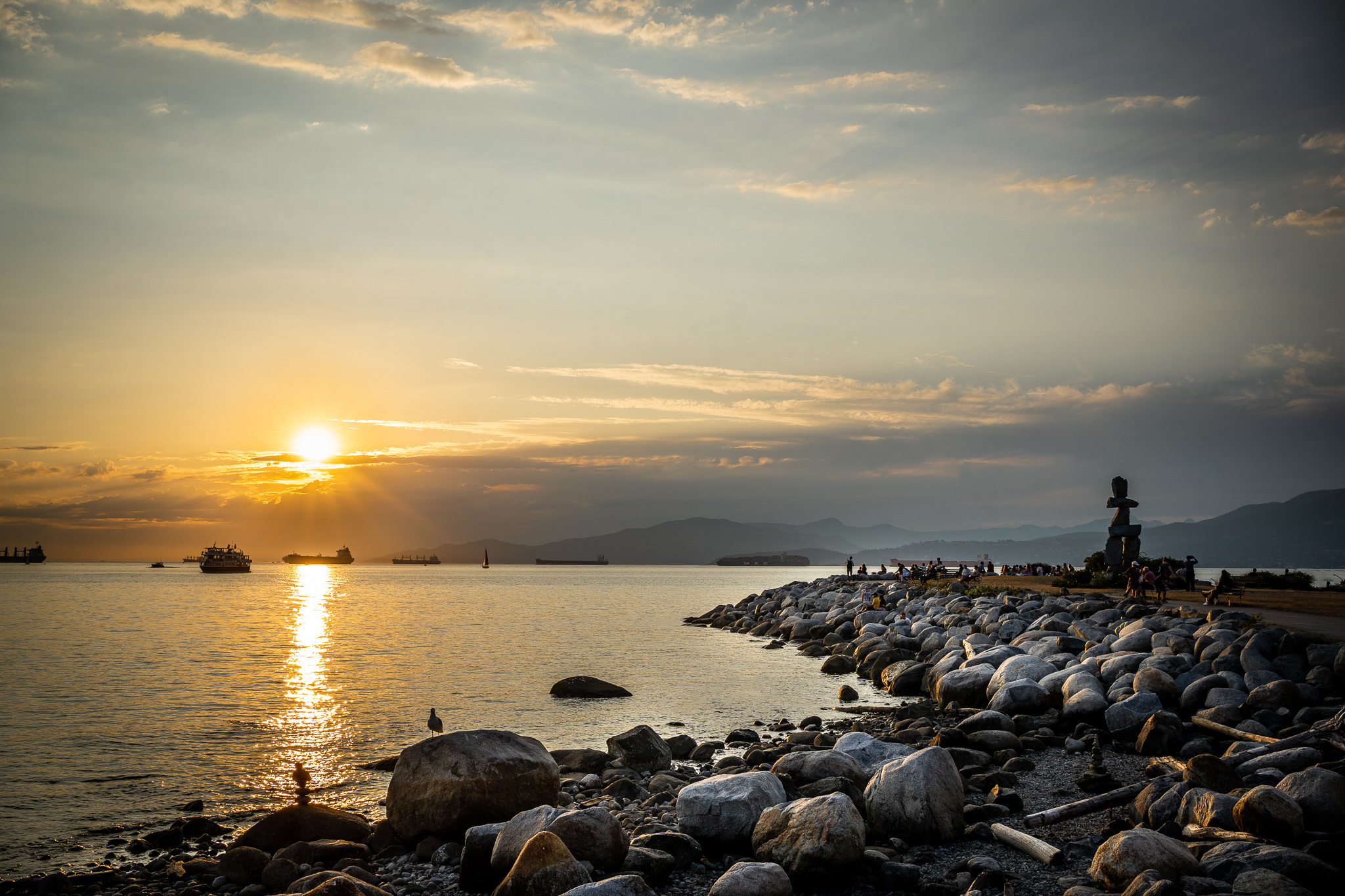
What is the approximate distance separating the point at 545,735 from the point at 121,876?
A: 8422 mm

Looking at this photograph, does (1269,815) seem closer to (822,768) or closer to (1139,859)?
(1139,859)

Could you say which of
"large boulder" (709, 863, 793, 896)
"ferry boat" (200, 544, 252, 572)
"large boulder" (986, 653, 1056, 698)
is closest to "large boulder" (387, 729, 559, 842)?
"large boulder" (709, 863, 793, 896)

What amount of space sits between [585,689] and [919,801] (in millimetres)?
13981

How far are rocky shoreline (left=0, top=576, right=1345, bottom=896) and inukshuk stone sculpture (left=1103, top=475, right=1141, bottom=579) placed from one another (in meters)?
16.0

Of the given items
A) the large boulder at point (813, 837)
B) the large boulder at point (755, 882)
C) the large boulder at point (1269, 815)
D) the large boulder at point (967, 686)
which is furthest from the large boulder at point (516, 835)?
the large boulder at point (967, 686)

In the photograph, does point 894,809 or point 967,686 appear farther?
point 967,686

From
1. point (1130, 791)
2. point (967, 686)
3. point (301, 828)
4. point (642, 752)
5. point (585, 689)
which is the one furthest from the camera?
point (585, 689)

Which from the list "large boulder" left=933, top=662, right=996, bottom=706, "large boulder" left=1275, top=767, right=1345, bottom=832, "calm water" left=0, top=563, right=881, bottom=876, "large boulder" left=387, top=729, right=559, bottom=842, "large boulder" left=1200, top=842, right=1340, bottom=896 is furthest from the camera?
"large boulder" left=933, top=662, right=996, bottom=706

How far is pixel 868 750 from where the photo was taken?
1117 cm

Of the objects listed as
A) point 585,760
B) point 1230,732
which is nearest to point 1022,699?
point 1230,732

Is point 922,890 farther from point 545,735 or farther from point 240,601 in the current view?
point 240,601

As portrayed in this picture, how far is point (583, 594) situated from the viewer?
273 feet

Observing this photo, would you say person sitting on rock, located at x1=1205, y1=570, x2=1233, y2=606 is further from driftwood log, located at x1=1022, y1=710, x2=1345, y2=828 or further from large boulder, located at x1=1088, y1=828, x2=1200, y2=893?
large boulder, located at x1=1088, y1=828, x2=1200, y2=893

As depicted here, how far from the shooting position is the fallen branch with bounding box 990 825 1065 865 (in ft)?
25.0
